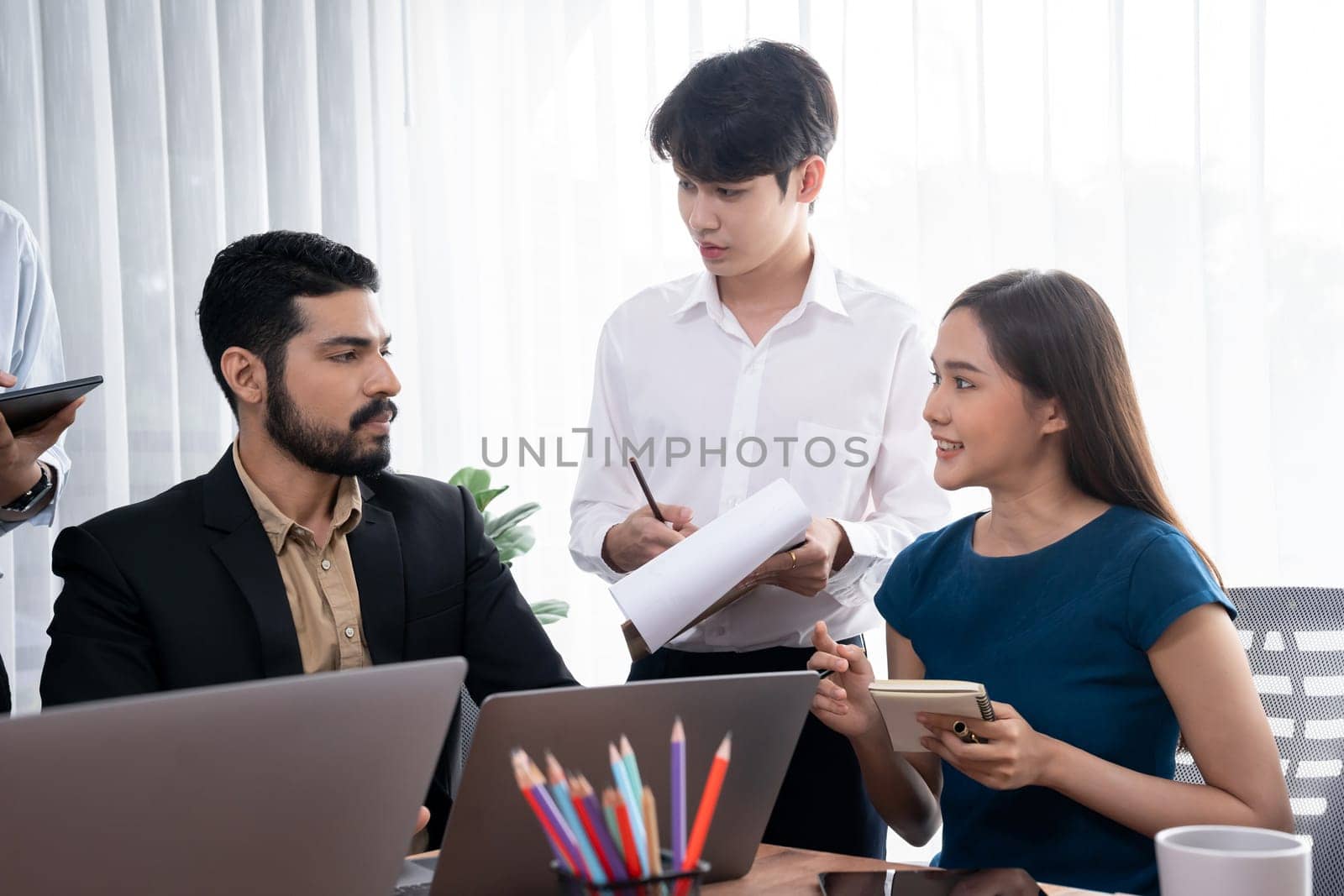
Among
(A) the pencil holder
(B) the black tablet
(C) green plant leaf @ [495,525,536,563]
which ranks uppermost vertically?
(B) the black tablet

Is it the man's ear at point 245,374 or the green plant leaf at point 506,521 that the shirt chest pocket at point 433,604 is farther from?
the green plant leaf at point 506,521

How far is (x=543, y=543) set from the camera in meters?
3.55

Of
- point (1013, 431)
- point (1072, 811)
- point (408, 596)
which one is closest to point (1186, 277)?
point (1013, 431)

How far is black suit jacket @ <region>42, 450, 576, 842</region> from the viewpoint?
1.53 m

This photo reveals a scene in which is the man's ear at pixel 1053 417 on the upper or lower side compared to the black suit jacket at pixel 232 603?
upper

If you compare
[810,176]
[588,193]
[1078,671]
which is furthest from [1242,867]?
[588,193]

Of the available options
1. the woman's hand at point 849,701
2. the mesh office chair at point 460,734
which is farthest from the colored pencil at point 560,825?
the mesh office chair at point 460,734

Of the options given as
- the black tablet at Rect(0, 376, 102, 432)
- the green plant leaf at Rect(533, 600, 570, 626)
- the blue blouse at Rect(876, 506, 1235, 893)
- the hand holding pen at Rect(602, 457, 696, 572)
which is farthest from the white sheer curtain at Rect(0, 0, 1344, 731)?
the black tablet at Rect(0, 376, 102, 432)

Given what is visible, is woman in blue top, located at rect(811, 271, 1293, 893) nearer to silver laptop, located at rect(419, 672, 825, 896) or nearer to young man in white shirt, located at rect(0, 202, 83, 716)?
silver laptop, located at rect(419, 672, 825, 896)

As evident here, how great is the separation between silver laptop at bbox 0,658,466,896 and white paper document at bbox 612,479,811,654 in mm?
679

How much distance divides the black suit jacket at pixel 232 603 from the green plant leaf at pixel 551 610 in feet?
4.73

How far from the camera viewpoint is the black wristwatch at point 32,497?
1792mm

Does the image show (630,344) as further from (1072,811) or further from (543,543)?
(543,543)

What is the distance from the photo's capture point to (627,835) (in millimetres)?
748
